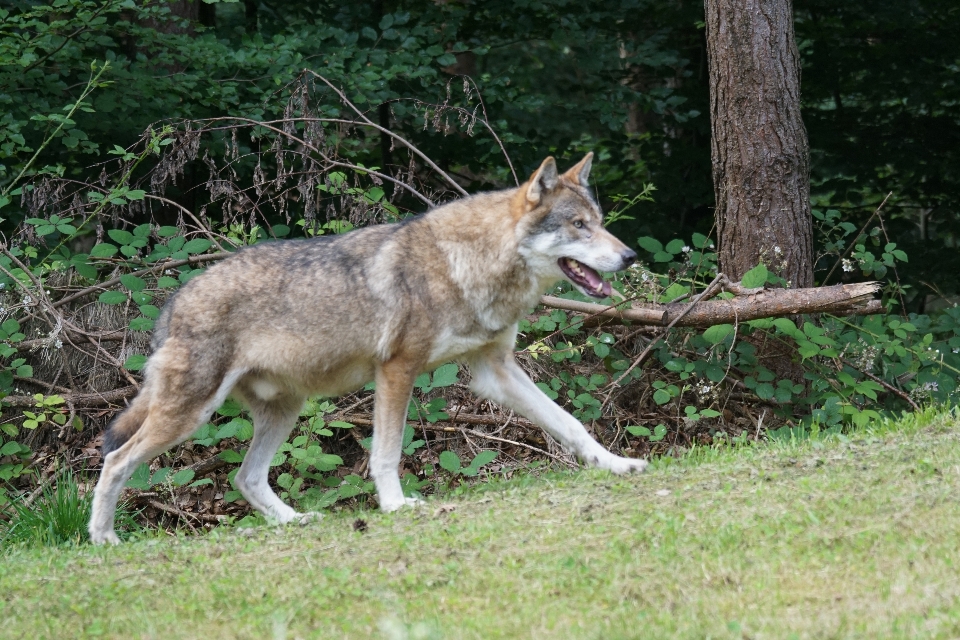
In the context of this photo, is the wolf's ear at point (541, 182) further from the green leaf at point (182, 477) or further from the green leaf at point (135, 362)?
the green leaf at point (135, 362)

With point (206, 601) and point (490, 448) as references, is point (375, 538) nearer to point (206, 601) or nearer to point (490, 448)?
point (206, 601)

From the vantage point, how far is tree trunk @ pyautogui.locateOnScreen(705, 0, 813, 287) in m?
8.75

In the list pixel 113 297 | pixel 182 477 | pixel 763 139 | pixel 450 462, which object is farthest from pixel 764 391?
pixel 113 297

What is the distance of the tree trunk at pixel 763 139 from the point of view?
344 inches

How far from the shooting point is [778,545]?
4191mm

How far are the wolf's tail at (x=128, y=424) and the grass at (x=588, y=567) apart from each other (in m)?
0.93

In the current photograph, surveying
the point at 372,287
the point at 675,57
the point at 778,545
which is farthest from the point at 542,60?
the point at 778,545

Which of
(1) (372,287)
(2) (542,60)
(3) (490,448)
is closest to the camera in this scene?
(1) (372,287)

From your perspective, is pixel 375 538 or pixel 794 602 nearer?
pixel 794 602

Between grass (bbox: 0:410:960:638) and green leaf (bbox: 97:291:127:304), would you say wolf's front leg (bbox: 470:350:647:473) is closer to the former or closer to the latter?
grass (bbox: 0:410:960:638)

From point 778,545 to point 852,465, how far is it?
55.1 inches

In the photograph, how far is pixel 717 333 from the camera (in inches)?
314

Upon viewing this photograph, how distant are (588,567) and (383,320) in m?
2.65

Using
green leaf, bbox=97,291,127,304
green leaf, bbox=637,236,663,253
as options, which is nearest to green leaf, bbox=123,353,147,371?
green leaf, bbox=97,291,127,304
